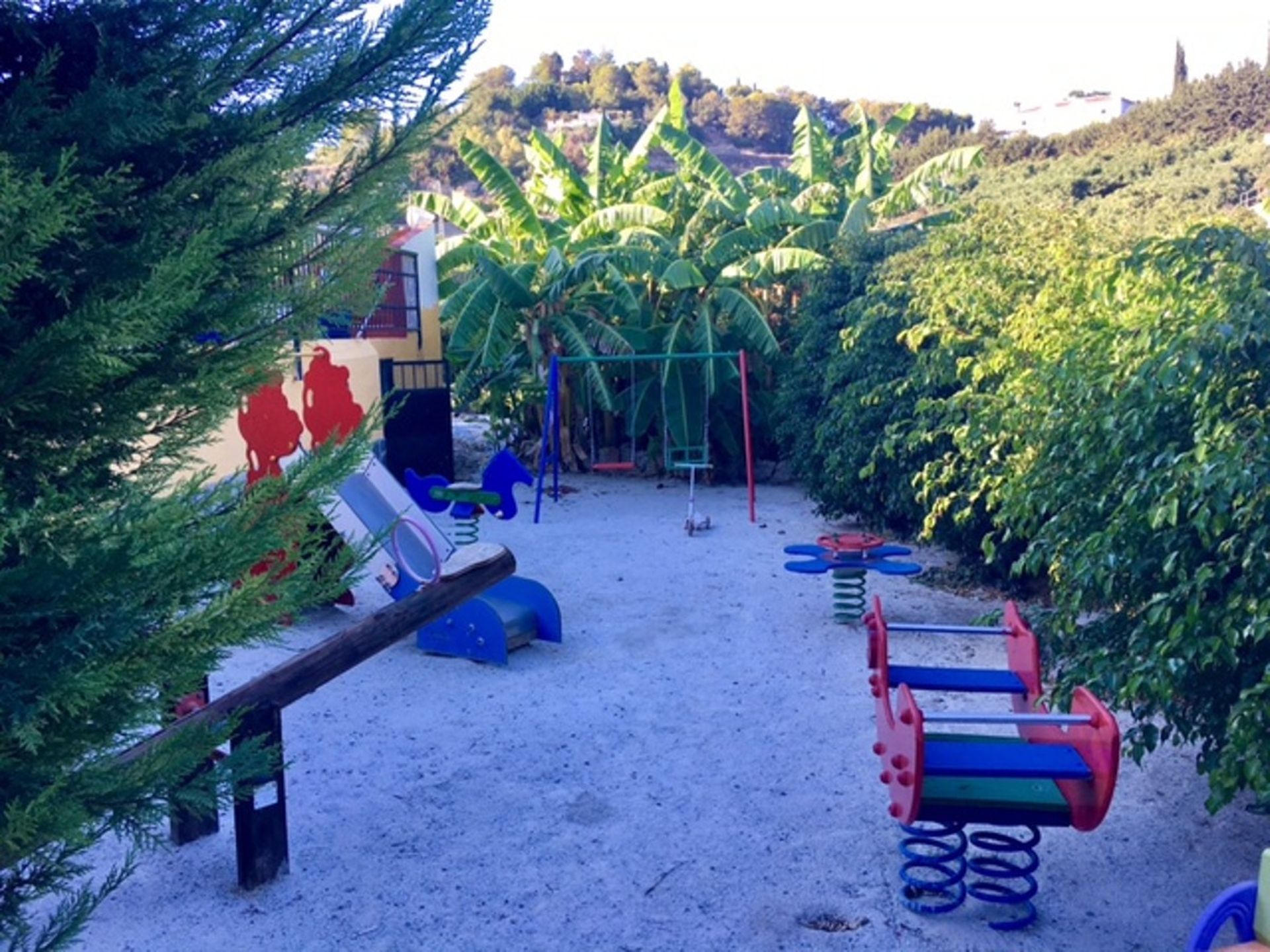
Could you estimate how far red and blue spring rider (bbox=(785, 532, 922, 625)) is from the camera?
834 centimetres

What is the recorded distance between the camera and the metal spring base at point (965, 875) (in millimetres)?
4121

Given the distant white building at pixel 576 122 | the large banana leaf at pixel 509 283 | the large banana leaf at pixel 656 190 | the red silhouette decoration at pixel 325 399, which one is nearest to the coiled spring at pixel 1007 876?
the red silhouette decoration at pixel 325 399

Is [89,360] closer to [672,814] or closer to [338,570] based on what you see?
[338,570]

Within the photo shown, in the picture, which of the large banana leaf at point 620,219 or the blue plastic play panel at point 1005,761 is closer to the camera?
the blue plastic play panel at point 1005,761

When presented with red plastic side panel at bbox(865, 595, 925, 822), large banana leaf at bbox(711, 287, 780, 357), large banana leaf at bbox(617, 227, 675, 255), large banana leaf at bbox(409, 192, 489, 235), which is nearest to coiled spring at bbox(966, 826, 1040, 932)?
red plastic side panel at bbox(865, 595, 925, 822)

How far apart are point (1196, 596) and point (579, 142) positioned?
2200 inches

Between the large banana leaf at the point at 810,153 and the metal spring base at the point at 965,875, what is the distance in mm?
14214

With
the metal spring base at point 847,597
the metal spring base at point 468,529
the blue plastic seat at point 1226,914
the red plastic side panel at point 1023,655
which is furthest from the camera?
the metal spring base at point 468,529

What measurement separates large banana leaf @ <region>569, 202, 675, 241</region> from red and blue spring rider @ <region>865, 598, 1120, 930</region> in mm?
12741

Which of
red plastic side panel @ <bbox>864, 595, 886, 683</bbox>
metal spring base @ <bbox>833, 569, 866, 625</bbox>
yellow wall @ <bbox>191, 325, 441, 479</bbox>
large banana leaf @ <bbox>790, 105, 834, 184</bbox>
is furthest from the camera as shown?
large banana leaf @ <bbox>790, 105, 834, 184</bbox>

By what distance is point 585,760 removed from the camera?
18.9 ft

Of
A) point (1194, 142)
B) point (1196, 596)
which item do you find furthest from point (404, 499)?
point (1194, 142)

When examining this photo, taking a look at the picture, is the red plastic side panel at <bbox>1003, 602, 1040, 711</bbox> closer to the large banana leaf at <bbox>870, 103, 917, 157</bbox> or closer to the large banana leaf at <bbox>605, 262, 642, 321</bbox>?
the large banana leaf at <bbox>605, 262, 642, 321</bbox>

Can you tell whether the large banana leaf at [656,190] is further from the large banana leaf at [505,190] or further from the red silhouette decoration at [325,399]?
the red silhouette decoration at [325,399]
